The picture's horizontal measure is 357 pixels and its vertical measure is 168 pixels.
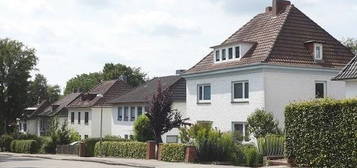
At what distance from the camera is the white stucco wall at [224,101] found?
36.0m

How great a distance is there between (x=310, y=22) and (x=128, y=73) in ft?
217

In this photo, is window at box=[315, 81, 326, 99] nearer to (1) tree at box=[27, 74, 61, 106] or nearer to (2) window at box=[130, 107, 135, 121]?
(2) window at box=[130, 107, 135, 121]

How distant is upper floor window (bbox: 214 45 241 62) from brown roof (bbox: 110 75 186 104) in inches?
424

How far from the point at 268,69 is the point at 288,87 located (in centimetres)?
192

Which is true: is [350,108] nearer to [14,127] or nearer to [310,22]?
[310,22]

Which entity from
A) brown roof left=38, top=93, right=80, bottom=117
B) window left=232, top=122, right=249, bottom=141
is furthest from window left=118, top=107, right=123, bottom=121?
window left=232, top=122, right=249, bottom=141

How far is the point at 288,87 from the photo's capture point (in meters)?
36.3

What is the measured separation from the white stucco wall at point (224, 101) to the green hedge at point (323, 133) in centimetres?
1088

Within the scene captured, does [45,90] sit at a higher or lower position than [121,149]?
higher

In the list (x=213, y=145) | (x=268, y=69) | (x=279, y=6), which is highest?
(x=279, y=6)

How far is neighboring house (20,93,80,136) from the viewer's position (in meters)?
78.4

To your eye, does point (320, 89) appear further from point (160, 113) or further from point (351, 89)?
point (160, 113)

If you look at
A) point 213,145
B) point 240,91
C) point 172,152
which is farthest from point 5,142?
point 213,145

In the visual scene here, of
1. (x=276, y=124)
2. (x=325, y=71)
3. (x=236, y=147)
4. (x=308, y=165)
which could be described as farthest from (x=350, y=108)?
(x=325, y=71)
